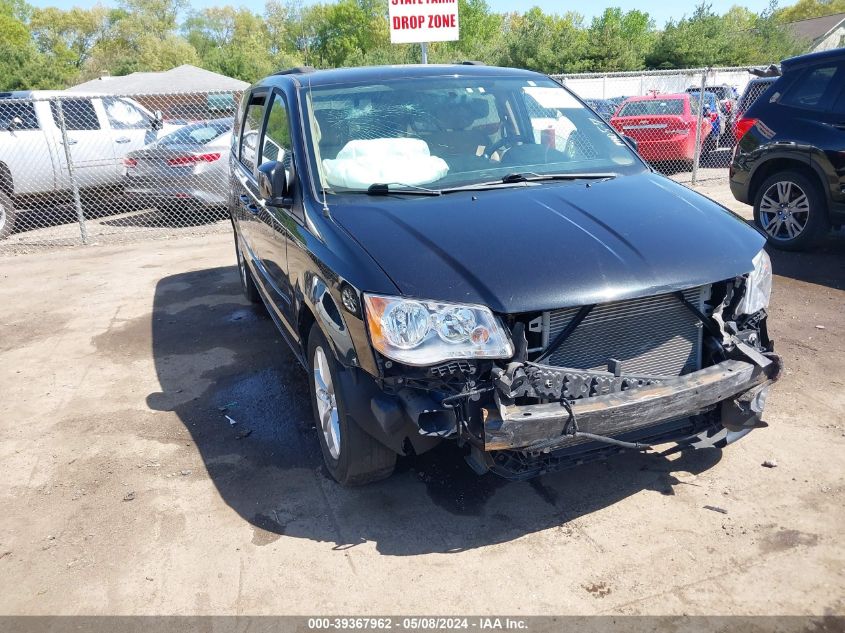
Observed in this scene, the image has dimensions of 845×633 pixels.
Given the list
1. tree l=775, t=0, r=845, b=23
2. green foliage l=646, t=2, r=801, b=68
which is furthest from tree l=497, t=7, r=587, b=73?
tree l=775, t=0, r=845, b=23

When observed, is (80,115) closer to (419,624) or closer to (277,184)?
(277,184)

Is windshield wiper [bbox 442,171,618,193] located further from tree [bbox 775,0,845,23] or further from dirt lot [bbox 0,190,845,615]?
tree [bbox 775,0,845,23]

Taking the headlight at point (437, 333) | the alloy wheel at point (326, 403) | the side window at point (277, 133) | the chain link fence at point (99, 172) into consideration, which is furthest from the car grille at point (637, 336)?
the chain link fence at point (99, 172)

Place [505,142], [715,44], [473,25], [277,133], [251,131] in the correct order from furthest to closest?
1. [473,25]
2. [715,44]
3. [251,131]
4. [277,133]
5. [505,142]

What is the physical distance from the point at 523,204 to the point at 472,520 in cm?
149

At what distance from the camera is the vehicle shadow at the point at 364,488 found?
123 inches

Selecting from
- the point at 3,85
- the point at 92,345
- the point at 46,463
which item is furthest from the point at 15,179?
the point at 3,85

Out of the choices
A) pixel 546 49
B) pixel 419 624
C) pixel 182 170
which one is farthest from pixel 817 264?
pixel 546 49

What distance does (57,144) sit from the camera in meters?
10.2

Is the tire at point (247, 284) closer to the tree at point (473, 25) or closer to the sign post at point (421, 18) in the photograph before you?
the sign post at point (421, 18)

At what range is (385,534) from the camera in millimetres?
3113

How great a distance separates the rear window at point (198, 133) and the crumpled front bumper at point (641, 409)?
907 centimetres

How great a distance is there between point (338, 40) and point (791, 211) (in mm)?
73286

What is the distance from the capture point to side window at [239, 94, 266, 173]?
4.83m
